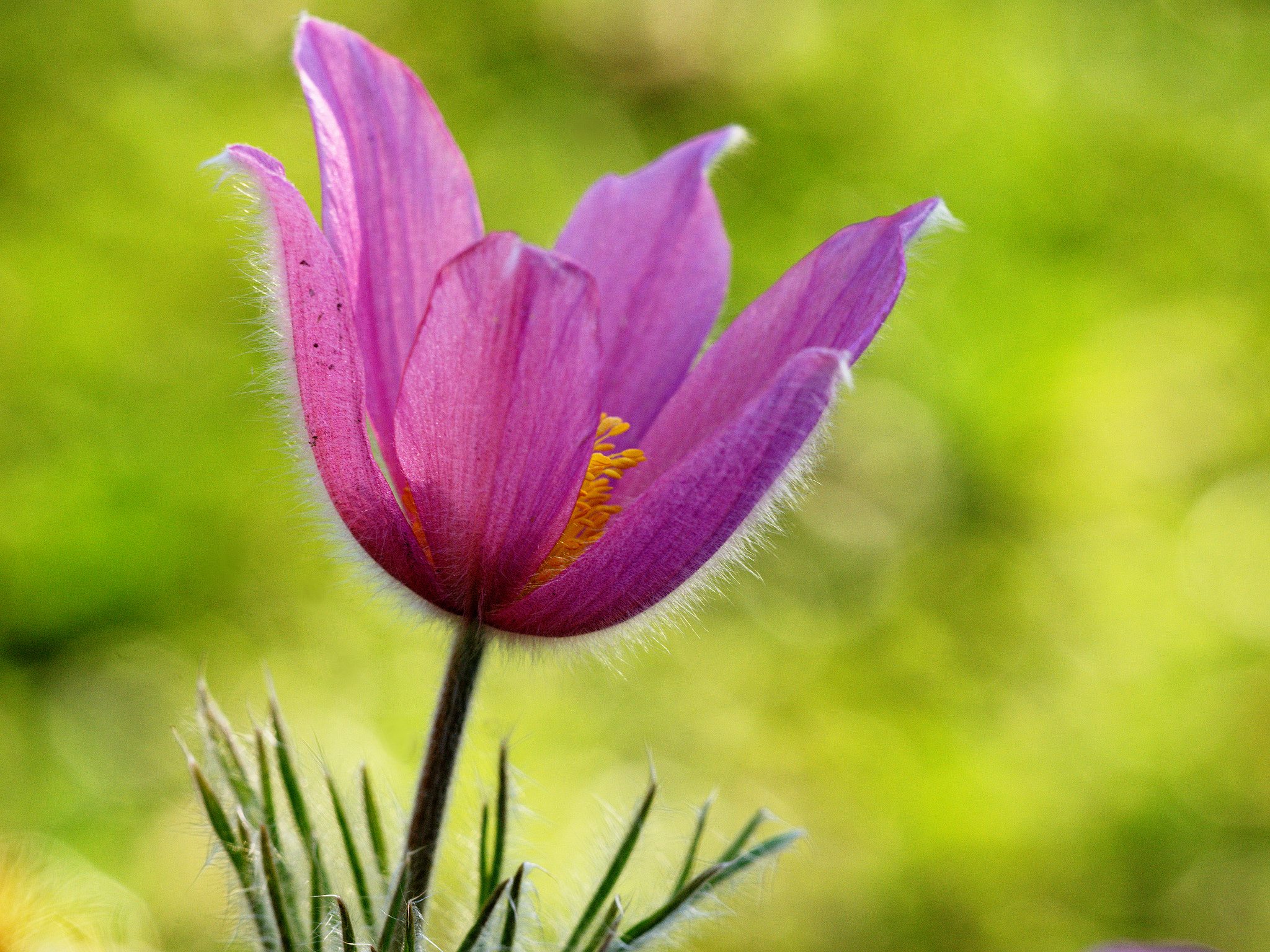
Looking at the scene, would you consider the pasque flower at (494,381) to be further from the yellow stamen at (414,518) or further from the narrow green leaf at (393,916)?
the narrow green leaf at (393,916)

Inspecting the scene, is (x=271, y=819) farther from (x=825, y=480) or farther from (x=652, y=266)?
(x=825, y=480)

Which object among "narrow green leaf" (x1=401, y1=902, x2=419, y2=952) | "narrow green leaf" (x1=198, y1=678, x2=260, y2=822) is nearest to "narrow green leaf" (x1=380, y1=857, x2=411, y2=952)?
"narrow green leaf" (x1=401, y1=902, x2=419, y2=952)

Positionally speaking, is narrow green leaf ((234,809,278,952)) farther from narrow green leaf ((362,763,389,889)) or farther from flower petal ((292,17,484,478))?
flower petal ((292,17,484,478))

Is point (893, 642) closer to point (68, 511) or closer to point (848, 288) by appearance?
point (68, 511)

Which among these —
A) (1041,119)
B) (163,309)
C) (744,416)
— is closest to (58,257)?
(163,309)

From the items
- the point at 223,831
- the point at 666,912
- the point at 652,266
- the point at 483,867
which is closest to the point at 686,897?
the point at 666,912

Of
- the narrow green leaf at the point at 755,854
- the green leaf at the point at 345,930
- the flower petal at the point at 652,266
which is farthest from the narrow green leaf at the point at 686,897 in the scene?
the flower petal at the point at 652,266

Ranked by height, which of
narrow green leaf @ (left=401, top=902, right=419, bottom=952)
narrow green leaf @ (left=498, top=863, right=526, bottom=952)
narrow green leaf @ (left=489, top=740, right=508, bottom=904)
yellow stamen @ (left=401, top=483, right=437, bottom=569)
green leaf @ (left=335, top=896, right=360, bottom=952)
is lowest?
green leaf @ (left=335, top=896, right=360, bottom=952)

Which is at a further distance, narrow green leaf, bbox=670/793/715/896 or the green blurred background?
the green blurred background
